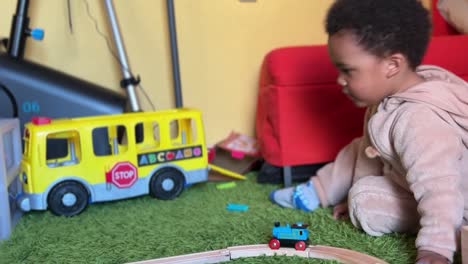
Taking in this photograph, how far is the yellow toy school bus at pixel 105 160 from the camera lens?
1199 millimetres

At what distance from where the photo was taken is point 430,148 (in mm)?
851

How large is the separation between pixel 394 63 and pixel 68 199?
0.82 meters

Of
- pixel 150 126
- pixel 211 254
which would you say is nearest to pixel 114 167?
pixel 150 126

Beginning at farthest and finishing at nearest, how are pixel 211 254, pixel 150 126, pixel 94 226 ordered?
pixel 150 126, pixel 94 226, pixel 211 254

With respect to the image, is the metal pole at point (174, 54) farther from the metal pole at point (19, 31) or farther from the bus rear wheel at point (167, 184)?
the metal pole at point (19, 31)

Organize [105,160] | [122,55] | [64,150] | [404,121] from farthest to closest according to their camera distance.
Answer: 1. [122,55]
2. [64,150]
3. [105,160]
4. [404,121]

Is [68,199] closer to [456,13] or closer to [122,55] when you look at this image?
[122,55]

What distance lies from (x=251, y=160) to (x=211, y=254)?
76 cm

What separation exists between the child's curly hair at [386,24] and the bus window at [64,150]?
29.2 inches

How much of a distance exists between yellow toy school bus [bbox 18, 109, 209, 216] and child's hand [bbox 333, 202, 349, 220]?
412 mm

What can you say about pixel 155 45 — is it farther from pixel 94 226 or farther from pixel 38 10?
pixel 94 226

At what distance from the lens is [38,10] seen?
1.55 meters

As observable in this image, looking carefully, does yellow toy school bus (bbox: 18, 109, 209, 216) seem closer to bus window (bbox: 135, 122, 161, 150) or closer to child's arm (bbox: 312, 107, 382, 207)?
bus window (bbox: 135, 122, 161, 150)

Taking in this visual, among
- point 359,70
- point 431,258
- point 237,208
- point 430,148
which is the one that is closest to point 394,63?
point 359,70
